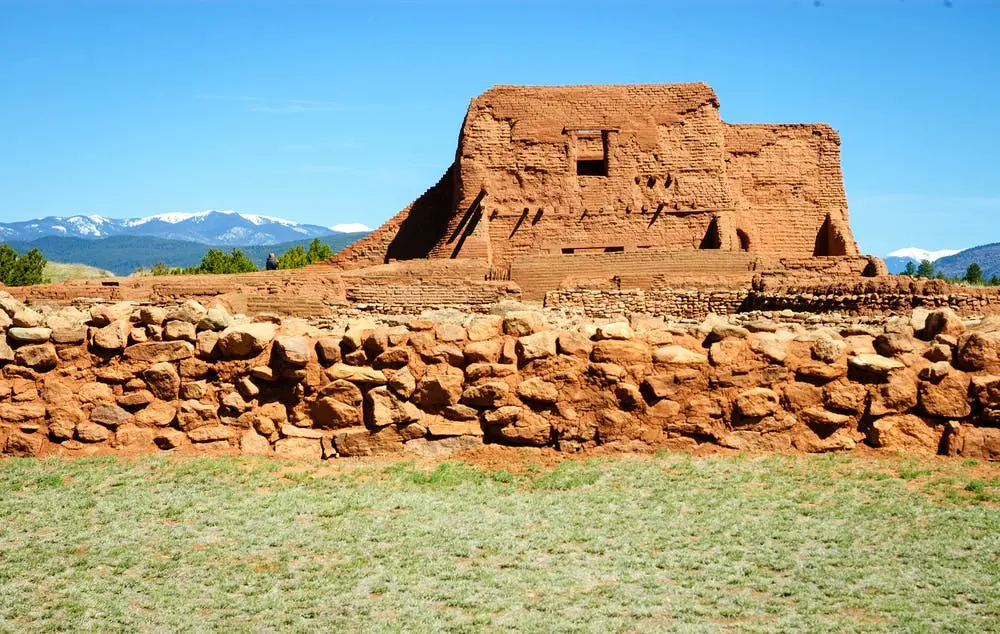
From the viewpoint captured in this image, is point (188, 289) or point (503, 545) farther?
point (188, 289)

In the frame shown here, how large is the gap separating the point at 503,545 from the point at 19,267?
4365 cm

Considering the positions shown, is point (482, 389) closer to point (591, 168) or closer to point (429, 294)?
point (429, 294)

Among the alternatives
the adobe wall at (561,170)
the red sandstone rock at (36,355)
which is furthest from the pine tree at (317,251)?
the red sandstone rock at (36,355)

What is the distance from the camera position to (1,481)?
24.7ft

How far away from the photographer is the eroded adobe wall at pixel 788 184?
28766 millimetres

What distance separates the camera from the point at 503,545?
634 centimetres

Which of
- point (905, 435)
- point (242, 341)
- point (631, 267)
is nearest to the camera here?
point (905, 435)

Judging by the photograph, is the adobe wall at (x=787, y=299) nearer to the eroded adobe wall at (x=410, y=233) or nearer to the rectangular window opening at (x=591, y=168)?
the rectangular window opening at (x=591, y=168)

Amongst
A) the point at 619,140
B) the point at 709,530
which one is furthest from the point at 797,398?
the point at 619,140

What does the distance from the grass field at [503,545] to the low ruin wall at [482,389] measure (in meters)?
0.31

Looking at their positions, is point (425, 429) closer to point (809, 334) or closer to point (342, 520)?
point (342, 520)

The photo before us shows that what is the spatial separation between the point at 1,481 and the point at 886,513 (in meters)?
5.94

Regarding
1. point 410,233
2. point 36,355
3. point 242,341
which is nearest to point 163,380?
point 242,341

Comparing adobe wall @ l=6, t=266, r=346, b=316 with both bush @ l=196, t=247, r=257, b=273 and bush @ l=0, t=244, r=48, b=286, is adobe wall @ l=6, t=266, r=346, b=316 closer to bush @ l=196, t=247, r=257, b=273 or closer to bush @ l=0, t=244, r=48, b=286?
bush @ l=0, t=244, r=48, b=286
